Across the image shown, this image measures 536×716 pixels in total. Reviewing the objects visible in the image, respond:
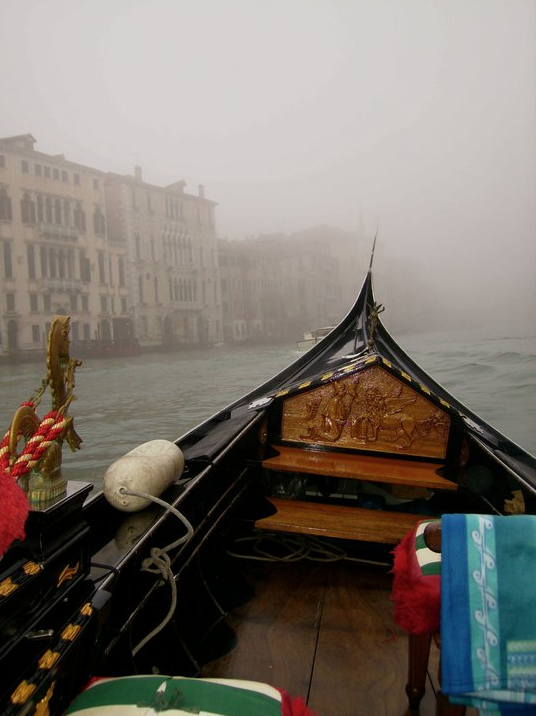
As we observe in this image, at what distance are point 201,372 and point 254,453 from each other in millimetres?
11700

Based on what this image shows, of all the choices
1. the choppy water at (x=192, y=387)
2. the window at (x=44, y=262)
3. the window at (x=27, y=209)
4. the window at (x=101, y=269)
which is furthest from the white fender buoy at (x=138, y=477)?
the window at (x=101, y=269)

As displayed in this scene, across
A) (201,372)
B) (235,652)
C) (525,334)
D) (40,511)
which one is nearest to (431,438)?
(235,652)

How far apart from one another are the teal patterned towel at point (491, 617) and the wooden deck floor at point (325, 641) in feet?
2.02

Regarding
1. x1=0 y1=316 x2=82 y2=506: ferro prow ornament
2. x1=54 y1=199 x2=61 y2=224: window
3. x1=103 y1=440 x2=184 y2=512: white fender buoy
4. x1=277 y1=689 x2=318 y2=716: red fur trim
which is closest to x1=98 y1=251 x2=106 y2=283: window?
x1=54 y1=199 x2=61 y2=224: window

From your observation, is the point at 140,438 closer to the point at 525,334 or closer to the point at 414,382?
the point at 414,382

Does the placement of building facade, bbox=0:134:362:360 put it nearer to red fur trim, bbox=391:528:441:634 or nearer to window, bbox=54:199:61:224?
window, bbox=54:199:61:224

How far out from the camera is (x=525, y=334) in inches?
610

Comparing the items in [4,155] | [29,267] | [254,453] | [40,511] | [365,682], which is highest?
[4,155]

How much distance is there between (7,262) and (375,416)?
9.51 metres

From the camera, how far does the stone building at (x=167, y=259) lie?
37.5 feet

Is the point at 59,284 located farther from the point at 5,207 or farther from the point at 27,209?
the point at 5,207

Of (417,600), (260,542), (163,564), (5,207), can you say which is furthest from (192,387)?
(417,600)

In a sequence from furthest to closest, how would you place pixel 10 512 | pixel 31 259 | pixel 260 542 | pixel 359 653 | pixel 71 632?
1. pixel 31 259
2. pixel 260 542
3. pixel 359 653
4. pixel 71 632
5. pixel 10 512

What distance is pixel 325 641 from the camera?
1.40 m
